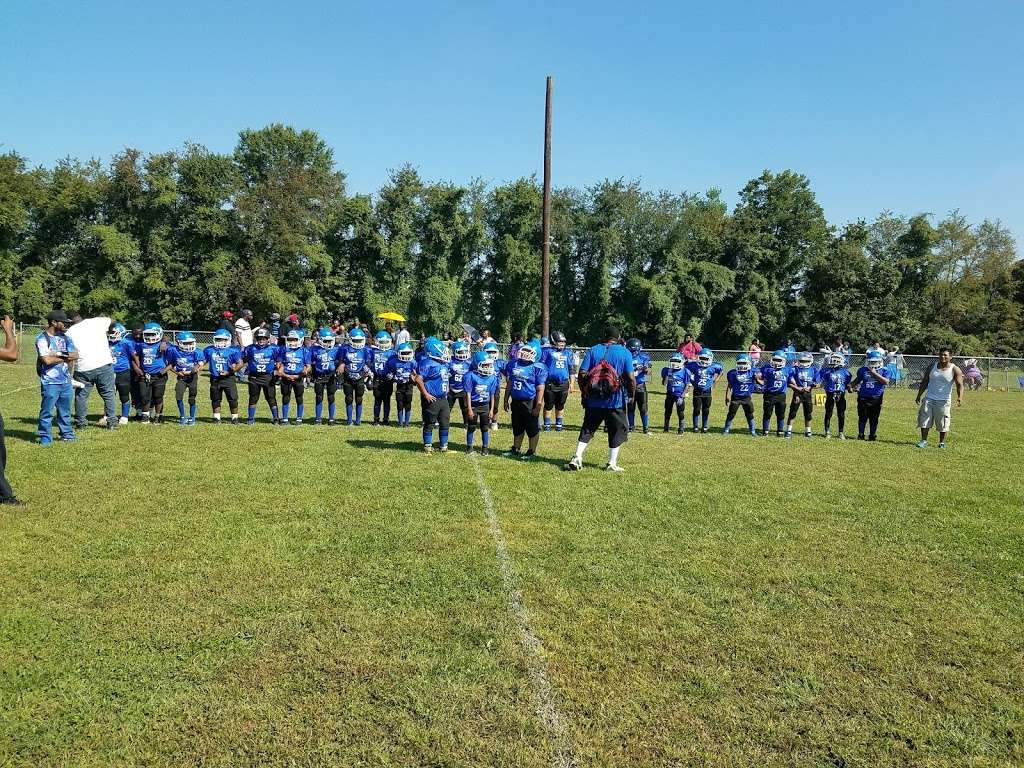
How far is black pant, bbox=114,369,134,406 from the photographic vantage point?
12922 millimetres

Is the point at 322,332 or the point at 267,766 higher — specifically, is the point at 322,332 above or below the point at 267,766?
above

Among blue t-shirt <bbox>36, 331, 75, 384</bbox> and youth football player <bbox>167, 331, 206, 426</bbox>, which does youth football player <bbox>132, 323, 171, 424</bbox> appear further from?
blue t-shirt <bbox>36, 331, 75, 384</bbox>

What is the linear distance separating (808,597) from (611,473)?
175 inches

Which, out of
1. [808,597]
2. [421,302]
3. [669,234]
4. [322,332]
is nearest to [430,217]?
[421,302]

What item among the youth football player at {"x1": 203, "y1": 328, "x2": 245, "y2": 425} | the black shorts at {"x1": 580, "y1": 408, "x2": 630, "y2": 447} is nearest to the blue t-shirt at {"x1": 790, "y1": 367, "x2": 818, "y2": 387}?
the black shorts at {"x1": 580, "y1": 408, "x2": 630, "y2": 447}

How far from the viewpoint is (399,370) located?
1387cm

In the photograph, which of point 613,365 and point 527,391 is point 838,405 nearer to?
point 613,365

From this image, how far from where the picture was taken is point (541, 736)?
11.5 feet

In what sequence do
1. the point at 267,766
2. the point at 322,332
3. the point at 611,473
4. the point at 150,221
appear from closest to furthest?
the point at 267,766 < the point at 611,473 < the point at 322,332 < the point at 150,221

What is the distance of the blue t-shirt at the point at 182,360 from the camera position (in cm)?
1307

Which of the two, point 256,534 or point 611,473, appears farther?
point 611,473

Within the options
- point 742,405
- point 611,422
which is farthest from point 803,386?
point 611,422

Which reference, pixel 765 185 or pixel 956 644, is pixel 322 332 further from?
pixel 765 185

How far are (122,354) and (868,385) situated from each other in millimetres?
15152
